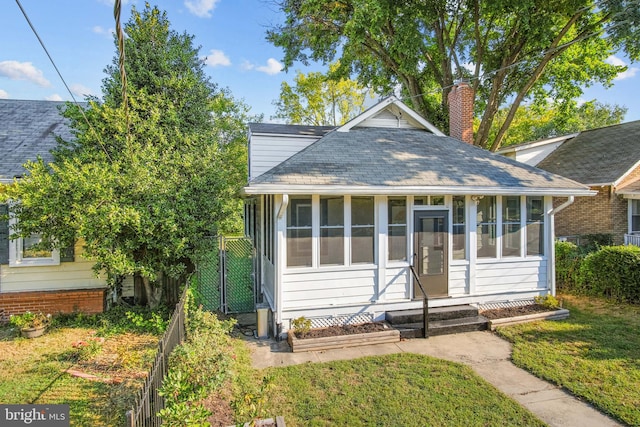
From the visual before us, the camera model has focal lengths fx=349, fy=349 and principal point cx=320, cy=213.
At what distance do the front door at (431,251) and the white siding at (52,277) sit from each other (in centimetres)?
768

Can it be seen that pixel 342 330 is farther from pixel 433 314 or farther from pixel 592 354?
pixel 592 354

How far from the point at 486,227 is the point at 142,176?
785 cm

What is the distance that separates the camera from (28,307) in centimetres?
825

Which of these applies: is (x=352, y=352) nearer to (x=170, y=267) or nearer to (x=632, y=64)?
(x=170, y=267)

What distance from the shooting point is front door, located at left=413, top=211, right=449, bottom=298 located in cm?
789

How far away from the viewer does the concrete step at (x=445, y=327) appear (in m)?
7.21

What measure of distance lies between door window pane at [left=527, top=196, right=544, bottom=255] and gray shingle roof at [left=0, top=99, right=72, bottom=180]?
38.3ft

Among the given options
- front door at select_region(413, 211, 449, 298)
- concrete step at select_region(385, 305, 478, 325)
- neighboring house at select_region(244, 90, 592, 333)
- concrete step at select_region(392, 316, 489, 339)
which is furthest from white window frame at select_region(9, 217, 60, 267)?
front door at select_region(413, 211, 449, 298)

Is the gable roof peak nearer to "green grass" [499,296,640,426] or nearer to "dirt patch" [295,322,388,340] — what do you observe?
"dirt patch" [295,322,388,340]

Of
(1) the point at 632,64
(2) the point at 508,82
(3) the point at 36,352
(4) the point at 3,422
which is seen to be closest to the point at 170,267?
(3) the point at 36,352

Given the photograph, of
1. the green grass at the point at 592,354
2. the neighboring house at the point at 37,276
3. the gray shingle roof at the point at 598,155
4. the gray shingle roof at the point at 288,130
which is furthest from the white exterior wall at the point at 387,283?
the gray shingle roof at the point at 598,155

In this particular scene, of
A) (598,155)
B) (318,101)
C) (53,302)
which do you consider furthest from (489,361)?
(318,101)

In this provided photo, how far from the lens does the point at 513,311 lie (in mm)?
8273

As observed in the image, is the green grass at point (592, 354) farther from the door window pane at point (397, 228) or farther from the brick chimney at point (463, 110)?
the brick chimney at point (463, 110)
